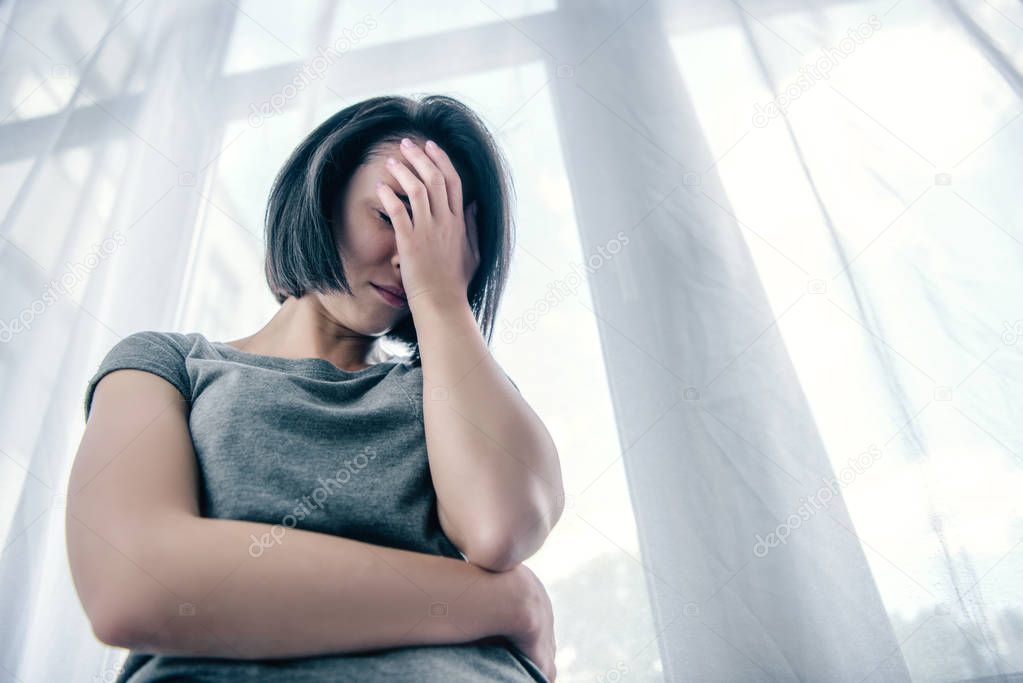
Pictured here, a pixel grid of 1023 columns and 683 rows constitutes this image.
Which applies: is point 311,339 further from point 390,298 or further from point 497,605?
point 497,605

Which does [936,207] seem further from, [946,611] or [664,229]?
[946,611]

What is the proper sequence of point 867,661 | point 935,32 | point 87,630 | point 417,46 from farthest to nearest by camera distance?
1. point 417,46
2. point 935,32
3. point 87,630
4. point 867,661

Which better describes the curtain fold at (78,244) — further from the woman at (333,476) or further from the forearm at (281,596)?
the forearm at (281,596)

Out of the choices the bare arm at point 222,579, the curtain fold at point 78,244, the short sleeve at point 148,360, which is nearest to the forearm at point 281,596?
the bare arm at point 222,579

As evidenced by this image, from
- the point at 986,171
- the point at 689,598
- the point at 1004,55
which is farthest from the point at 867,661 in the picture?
the point at 1004,55

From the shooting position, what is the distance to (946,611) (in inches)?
36.2

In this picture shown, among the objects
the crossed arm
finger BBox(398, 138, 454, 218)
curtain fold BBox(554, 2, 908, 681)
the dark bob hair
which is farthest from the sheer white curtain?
the crossed arm

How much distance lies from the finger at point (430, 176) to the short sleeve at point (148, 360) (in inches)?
12.7

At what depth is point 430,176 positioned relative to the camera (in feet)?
2.75

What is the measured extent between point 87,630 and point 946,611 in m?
1.21

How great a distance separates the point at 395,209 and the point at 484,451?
12.5 inches

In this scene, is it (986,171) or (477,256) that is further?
(986,171)

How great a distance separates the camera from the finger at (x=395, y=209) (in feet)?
2.58

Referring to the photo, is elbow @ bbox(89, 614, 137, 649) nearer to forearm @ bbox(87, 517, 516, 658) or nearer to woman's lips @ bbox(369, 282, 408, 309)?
forearm @ bbox(87, 517, 516, 658)
